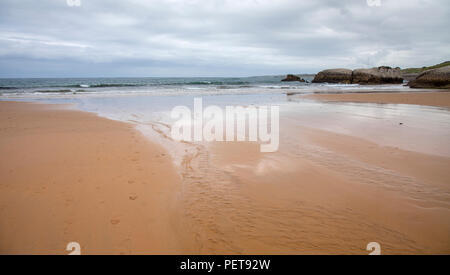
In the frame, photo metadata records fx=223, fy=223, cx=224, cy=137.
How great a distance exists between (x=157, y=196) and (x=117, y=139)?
3.63 meters

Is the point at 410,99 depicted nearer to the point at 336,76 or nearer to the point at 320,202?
the point at 320,202

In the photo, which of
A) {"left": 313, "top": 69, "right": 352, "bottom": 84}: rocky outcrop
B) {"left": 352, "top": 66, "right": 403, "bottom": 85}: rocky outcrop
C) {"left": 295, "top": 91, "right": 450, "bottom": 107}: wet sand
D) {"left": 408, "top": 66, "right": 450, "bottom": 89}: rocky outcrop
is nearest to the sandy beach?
{"left": 295, "top": 91, "right": 450, "bottom": 107}: wet sand

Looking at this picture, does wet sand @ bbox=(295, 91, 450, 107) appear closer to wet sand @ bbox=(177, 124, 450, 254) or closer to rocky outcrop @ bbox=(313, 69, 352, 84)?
wet sand @ bbox=(177, 124, 450, 254)

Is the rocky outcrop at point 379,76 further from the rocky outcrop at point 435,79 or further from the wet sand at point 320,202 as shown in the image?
the wet sand at point 320,202

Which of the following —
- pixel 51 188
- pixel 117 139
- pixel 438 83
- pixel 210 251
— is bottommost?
pixel 210 251

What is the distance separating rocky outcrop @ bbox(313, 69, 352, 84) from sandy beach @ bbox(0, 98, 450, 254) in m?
52.3

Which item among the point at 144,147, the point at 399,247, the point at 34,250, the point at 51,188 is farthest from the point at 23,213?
the point at 399,247

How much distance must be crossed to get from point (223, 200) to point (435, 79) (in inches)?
1411

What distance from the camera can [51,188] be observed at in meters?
3.59

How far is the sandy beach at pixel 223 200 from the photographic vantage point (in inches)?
99.0

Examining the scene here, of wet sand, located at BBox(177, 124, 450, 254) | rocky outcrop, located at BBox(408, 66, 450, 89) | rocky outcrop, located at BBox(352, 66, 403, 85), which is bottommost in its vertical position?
wet sand, located at BBox(177, 124, 450, 254)

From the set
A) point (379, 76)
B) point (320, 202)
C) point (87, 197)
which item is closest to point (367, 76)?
point (379, 76)

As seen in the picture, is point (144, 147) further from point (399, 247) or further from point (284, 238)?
point (399, 247)

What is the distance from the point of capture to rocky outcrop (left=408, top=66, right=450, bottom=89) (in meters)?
26.2
